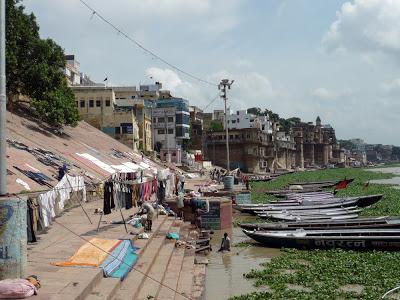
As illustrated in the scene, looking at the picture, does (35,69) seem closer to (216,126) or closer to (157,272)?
(157,272)

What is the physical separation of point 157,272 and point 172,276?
0.49 meters

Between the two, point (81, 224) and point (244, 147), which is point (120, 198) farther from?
point (244, 147)

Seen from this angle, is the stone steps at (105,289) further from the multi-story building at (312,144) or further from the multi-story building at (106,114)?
the multi-story building at (312,144)

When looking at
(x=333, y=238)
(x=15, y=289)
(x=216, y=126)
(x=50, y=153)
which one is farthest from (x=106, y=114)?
(x=15, y=289)

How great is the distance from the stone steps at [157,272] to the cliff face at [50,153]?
8.97 meters

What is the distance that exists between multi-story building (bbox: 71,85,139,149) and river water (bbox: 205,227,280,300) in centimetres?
3964

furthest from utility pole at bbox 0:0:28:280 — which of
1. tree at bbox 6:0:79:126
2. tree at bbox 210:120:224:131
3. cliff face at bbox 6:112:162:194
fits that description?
tree at bbox 210:120:224:131

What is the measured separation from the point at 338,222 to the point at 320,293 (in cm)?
1000

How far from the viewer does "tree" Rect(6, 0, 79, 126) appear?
36.7m

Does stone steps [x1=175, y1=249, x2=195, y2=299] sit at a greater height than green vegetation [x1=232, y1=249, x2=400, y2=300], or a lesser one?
greater

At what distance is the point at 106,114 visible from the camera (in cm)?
6016

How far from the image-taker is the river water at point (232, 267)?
12.8 meters

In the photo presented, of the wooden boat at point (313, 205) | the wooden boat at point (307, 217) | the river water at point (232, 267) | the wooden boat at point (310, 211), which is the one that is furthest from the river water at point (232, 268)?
the wooden boat at point (313, 205)

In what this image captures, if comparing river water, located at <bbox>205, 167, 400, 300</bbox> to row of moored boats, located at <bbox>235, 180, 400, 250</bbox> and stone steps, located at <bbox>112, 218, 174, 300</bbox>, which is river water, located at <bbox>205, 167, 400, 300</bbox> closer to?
row of moored boats, located at <bbox>235, 180, 400, 250</bbox>
